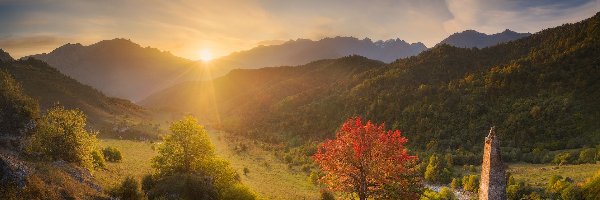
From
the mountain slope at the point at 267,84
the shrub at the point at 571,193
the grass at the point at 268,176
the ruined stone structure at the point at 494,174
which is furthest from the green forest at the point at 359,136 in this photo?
the mountain slope at the point at 267,84

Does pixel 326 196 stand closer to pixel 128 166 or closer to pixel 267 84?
pixel 128 166

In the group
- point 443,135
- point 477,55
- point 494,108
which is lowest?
point 443,135

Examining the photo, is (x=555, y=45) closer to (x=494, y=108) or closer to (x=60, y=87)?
(x=494, y=108)

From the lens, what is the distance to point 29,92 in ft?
240

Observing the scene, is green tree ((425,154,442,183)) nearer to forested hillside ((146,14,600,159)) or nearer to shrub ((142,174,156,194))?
forested hillside ((146,14,600,159))

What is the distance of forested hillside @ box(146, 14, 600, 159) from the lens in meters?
50.3

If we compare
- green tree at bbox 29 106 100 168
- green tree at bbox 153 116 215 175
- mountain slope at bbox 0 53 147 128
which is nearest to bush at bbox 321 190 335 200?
green tree at bbox 153 116 215 175

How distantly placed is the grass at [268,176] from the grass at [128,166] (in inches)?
432

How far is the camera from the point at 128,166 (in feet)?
128

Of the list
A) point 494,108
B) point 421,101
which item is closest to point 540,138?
point 494,108

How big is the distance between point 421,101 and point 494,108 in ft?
44.6

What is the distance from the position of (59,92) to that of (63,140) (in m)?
65.1

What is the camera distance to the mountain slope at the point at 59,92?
76312mm

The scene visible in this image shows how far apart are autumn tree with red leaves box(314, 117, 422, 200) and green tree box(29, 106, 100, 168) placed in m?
20.0
